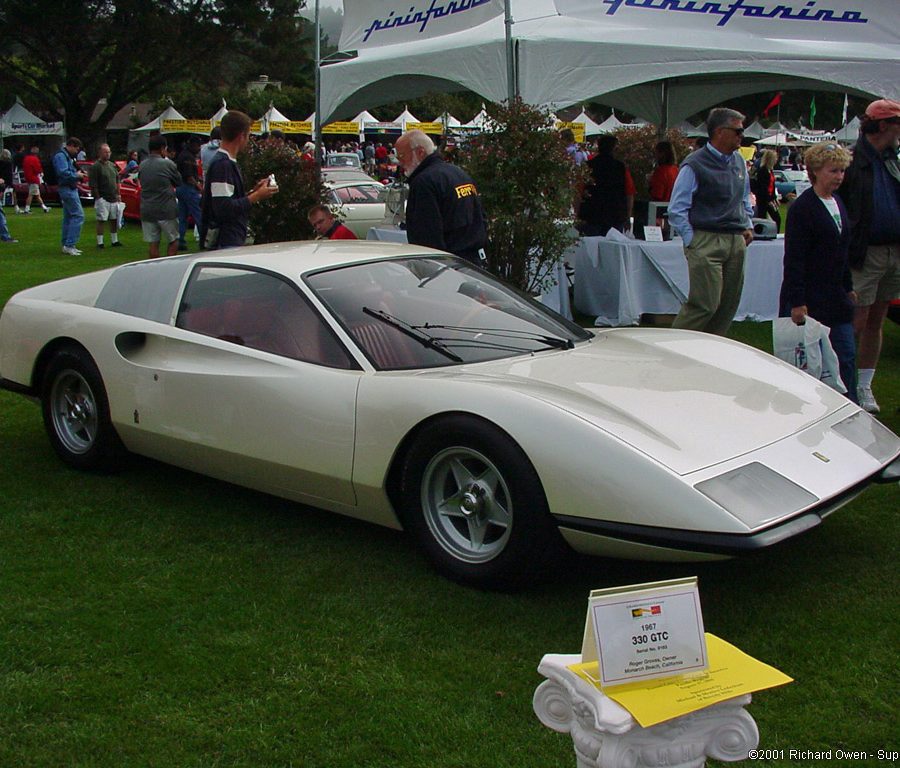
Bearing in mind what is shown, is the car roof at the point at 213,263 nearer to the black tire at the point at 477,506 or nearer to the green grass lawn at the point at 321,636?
the green grass lawn at the point at 321,636

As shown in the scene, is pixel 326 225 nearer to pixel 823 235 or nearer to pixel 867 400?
pixel 823 235

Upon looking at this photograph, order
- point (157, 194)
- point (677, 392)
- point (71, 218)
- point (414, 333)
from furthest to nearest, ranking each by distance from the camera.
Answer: point (71, 218) < point (157, 194) < point (414, 333) < point (677, 392)

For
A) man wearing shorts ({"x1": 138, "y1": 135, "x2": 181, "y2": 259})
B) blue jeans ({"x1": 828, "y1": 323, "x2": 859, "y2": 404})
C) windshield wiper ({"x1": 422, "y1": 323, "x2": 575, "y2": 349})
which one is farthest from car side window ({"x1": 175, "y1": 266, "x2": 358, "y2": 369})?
man wearing shorts ({"x1": 138, "y1": 135, "x2": 181, "y2": 259})

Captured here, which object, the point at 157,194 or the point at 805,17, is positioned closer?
the point at 805,17

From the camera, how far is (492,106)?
29.3 feet

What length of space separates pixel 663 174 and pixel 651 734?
36.6 ft

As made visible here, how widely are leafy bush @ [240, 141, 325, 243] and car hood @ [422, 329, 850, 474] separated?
7.01 meters

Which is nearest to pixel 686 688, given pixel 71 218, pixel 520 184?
pixel 520 184

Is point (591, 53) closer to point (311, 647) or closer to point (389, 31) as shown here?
point (389, 31)

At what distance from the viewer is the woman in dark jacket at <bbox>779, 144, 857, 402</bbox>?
5.58 metres

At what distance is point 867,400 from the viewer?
21.0ft

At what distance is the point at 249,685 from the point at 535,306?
2404 mm

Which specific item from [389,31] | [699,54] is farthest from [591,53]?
[389,31]

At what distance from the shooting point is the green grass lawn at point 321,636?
9.22 ft
